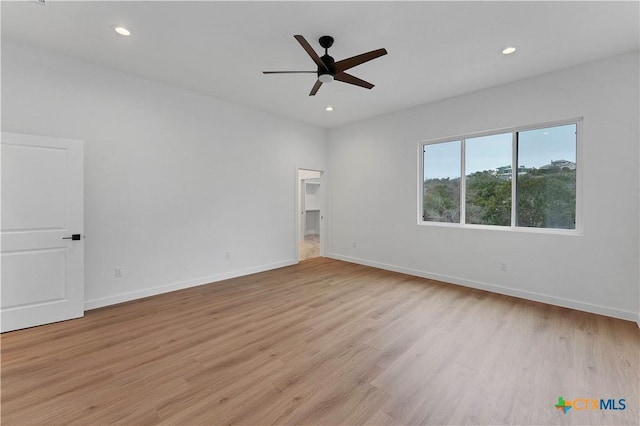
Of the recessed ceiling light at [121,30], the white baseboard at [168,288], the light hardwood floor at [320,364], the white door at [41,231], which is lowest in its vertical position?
the light hardwood floor at [320,364]

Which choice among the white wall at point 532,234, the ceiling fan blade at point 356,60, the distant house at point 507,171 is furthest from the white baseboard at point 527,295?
the ceiling fan blade at point 356,60

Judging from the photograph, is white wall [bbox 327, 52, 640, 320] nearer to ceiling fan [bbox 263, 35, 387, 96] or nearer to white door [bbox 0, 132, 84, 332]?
ceiling fan [bbox 263, 35, 387, 96]

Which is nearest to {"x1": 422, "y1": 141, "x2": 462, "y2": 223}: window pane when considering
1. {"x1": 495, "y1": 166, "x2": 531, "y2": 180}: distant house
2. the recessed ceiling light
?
{"x1": 495, "y1": 166, "x2": 531, "y2": 180}: distant house

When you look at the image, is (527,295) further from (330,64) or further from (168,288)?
(168,288)

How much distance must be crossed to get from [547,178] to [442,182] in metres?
1.46

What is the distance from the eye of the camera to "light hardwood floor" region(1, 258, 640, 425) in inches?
68.7

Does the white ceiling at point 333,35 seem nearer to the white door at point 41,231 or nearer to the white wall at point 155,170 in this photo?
the white wall at point 155,170

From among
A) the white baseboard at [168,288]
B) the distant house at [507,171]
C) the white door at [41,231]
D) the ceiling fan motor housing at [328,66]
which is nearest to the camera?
the ceiling fan motor housing at [328,66]

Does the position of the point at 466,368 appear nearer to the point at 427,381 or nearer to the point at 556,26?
the point at 427,381

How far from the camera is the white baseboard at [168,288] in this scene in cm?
343

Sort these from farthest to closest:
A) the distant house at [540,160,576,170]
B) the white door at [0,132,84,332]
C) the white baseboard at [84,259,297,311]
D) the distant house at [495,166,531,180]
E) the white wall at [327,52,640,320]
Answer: the distant house at [495,166,531,180]
the distant house at [540,160,576,170]
the white baseboard at [84,259,297,311]
the white wall at [327,52,640,320]
the white door at [0,132,84,332]

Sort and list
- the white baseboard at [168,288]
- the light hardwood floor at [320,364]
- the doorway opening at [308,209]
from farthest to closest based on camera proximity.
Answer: the doorway opening at [308,209] → the white baseboard at [168,288] → the light hardwood floor at [320,364]

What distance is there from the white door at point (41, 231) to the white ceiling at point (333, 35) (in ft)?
3.94

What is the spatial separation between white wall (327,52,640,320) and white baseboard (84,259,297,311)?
7.57 feet
